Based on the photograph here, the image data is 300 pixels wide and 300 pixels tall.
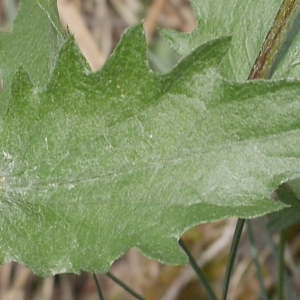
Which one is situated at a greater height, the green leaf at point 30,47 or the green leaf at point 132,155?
the green leaf at point 30,47

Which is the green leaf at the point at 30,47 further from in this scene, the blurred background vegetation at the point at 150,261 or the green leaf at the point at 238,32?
Answer: the blurred background vegetation at the point at 150,261

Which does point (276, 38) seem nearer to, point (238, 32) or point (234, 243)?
point (238, 32)

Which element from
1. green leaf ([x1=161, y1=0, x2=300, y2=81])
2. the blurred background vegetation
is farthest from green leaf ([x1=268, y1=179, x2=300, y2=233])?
the blurred background vegetation

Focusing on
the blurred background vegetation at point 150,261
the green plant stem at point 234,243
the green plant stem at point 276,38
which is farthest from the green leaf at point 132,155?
the blurred background vegetation at point 150,261

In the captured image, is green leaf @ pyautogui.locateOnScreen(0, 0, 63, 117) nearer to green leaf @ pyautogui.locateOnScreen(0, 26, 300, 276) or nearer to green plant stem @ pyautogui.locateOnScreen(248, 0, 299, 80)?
green leaf @ pyautogui.locateOnScreen(0, 26, 300, 276)

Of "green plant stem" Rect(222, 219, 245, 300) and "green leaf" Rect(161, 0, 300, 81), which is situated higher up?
"green leaf" Rect(161, 0, 300, 81)
